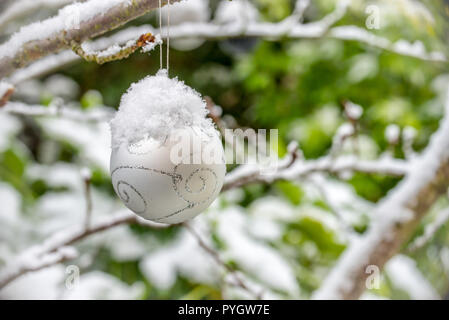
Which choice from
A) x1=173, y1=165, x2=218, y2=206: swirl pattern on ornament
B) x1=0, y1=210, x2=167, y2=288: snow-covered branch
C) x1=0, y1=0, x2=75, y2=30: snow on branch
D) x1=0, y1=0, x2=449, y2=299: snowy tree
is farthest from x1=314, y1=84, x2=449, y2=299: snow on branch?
x1=0, y1=0, x2=75, y2=30: snow on branch

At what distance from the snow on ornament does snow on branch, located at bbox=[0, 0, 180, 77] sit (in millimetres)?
46

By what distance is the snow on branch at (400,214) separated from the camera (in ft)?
2.00

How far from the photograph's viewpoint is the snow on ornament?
31 cm

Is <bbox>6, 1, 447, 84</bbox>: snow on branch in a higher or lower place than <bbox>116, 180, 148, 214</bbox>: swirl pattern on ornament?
higher

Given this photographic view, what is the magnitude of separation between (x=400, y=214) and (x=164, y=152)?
1.39 ft

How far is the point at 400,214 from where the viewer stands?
625mm

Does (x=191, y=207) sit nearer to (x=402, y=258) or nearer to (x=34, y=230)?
(x=34, y=230)

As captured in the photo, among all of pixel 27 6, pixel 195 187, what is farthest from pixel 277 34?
pixel 195 187

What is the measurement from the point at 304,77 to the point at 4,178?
2.96 feet

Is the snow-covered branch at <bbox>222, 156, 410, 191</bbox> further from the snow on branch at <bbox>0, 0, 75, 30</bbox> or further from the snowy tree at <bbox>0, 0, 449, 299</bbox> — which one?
the snow on branch at <bbox>0, 0, 75, 30</bbox>

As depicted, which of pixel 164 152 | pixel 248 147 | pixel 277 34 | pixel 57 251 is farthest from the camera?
pixel 248 147

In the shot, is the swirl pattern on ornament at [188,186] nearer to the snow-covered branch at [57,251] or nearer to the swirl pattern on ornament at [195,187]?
the swirl pattern on ornament at [195,187]

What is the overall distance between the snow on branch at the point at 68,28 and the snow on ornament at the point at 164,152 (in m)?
0.05

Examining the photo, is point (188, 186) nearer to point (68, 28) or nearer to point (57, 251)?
point (68, 28)
